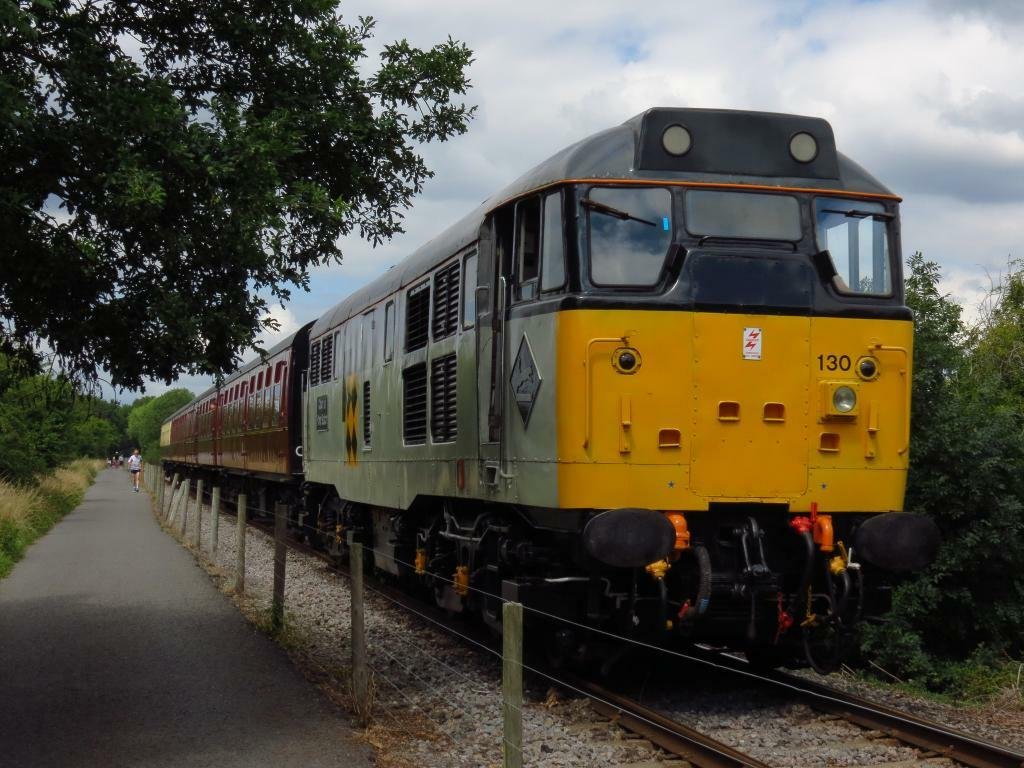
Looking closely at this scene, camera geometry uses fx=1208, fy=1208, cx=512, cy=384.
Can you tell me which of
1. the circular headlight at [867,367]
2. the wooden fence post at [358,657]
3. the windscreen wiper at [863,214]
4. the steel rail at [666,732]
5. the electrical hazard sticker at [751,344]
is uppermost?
the windscreen wiper at [863,214]

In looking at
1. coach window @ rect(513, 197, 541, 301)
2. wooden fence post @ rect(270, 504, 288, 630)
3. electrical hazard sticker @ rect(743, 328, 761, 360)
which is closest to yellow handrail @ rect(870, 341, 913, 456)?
electrical hazard sticker @ rect(743, 328, 761, 360)

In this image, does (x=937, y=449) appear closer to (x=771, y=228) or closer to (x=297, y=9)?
(x=771, y=228)

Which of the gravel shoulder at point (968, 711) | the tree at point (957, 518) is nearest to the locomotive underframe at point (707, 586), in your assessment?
the gravel shoulder at point (968, 711)

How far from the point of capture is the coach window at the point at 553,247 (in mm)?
7527

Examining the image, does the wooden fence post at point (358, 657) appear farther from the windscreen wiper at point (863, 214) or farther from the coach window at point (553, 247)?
the windscreen wiper at point (863, 214)

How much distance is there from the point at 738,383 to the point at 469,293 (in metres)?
2.44

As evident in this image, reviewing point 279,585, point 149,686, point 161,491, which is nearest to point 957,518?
point 279,585

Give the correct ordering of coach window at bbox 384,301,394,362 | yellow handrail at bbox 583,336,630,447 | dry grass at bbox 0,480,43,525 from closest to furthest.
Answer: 1. yellow handrail at bbox 583,336,630,447
2. coach window at bbox 384,301,394,362
3. dry grass at bbox 0,480,43,525

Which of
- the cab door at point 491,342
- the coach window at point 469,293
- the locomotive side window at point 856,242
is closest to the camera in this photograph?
the locomotive side window at point 856,242

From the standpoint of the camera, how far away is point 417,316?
10.7m

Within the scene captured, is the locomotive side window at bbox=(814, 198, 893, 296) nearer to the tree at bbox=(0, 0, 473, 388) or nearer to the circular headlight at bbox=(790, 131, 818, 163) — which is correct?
the circular headlight at bbox=(790, 131, 818, 163)

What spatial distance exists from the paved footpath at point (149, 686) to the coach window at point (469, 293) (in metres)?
2.89

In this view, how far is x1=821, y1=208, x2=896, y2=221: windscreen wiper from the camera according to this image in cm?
787

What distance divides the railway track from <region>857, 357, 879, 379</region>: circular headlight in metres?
2.00
